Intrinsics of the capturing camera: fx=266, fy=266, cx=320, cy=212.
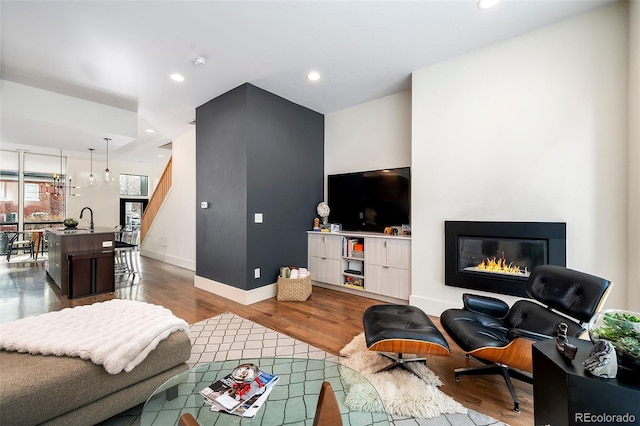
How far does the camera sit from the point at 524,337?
168 cm

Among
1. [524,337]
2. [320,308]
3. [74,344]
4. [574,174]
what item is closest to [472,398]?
[524,337]

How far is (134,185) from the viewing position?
927 cm

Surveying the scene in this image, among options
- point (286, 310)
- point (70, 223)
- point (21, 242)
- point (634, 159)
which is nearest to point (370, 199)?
point (286, 310)

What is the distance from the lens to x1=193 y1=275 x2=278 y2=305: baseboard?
355cm

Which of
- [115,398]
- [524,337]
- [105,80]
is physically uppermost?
[105,80]

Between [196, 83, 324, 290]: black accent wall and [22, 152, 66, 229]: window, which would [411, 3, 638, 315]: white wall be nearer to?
[196, 83, 324, 290]: black accent wall

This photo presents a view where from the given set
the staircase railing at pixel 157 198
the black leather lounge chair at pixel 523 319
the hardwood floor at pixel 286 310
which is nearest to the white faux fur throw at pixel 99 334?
the hardwood floor at pixel 286 310

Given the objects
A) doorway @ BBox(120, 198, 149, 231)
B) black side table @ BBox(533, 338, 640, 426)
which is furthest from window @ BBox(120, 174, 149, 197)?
black side table @ BBox(533, 338, 640, 426)

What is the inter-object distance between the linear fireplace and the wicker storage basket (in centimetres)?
182

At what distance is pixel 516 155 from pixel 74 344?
12.4 feet

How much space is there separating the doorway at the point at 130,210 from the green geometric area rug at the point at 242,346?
26.0 feet

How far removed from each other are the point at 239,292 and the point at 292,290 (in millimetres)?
712

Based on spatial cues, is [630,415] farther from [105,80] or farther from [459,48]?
[105,80]

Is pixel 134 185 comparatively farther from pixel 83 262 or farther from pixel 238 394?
pixel 238 394
